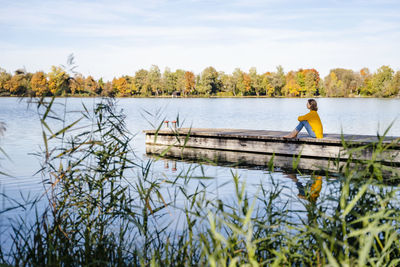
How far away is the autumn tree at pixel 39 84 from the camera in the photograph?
176 inches

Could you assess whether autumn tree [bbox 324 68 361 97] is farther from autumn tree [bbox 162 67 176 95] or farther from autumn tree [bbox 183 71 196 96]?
autumn tree [bbox 162 67 176 95]

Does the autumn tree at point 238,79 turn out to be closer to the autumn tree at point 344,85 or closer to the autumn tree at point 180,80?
the autumn tree at point 180,80

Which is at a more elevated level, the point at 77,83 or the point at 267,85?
the point at 267,85

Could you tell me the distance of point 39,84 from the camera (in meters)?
4.72

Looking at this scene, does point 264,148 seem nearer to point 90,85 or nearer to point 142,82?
point 90,85

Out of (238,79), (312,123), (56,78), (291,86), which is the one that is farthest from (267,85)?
(56,78)

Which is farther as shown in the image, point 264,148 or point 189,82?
point 189,82

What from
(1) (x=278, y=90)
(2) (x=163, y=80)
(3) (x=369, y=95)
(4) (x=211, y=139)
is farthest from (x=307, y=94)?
(4) (x=211, y=139)

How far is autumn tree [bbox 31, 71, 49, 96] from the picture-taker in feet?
14.7

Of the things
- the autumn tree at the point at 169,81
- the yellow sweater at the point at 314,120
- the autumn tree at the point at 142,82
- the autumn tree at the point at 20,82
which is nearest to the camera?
the autumn tree at the point at 20,82

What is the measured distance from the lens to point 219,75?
103 meters

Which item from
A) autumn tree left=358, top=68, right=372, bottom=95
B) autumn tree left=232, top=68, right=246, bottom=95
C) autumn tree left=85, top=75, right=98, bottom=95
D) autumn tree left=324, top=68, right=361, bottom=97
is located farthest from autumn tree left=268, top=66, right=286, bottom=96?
autumn tree left=85, top=75, right=98, bottom=95

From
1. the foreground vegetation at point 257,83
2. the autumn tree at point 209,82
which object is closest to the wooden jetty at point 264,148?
the foreground vegetation at point 257,83

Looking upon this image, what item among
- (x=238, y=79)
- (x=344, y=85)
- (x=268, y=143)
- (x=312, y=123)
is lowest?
(x=268, y=143)
